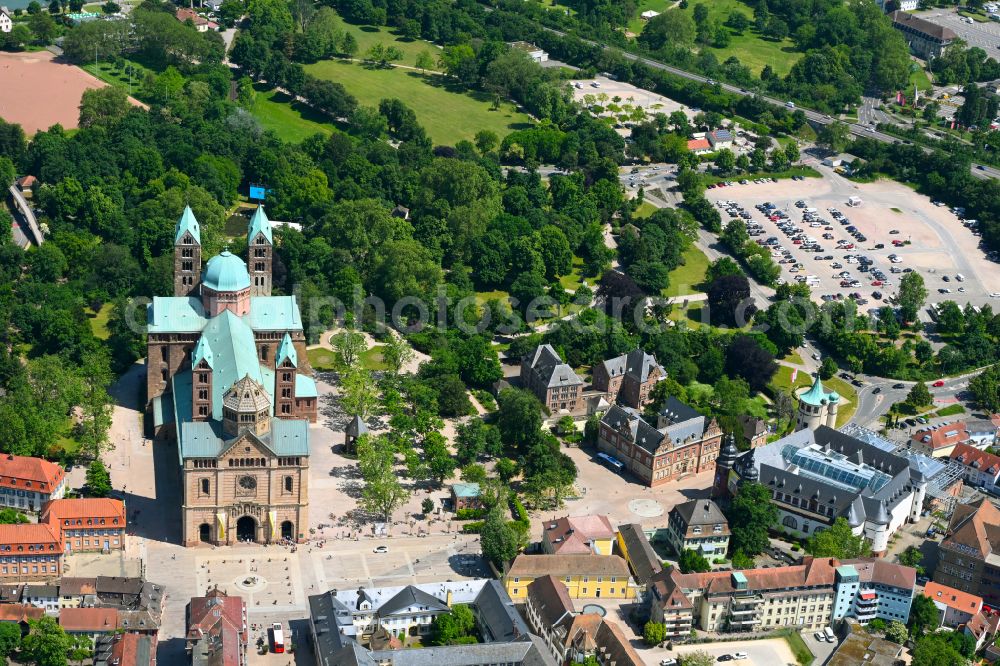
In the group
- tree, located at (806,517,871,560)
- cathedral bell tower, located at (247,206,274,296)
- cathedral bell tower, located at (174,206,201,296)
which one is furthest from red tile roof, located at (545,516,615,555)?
cathedral bell tower, located at (174,206,201,296)

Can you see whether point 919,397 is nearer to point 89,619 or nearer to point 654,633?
point 654,633

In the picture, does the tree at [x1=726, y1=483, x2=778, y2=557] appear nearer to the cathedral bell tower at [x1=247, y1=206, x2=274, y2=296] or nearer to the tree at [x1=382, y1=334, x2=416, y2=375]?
the tree at [x1=382, y1=334, x2=416, y2=375]

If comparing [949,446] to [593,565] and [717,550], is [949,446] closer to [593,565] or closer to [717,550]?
[717,550]

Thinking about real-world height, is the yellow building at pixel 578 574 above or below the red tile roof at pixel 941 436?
above

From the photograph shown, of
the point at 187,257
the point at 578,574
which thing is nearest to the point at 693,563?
the point at 578,574

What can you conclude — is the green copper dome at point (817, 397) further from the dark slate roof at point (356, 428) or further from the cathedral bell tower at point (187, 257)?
the cathedral bell tower at point (187, 257)

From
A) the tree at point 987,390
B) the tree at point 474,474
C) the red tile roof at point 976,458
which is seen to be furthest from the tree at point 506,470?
the tree at point 987,390
